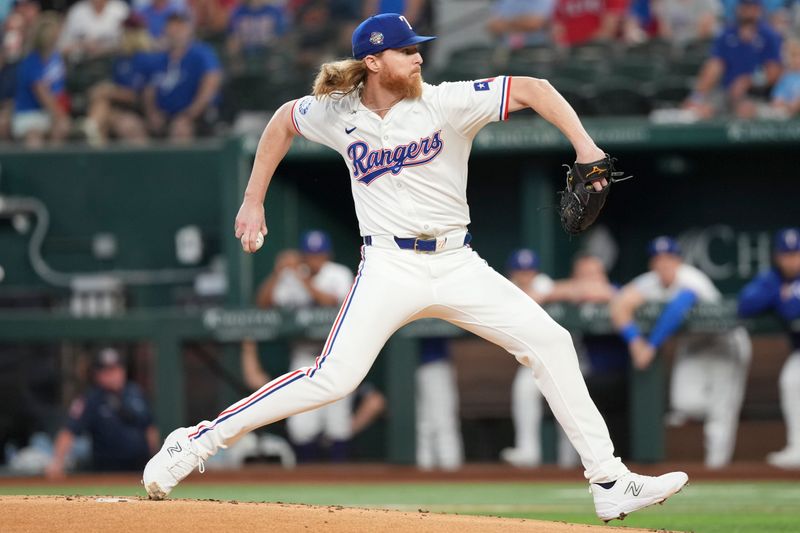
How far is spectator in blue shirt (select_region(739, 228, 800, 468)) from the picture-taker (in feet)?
30.4

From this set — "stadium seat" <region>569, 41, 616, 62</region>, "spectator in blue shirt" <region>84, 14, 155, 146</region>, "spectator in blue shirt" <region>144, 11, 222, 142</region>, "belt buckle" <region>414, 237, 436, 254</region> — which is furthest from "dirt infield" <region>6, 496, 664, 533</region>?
"spectator in blue shirt" <region>84, 14, 155, 146</region>

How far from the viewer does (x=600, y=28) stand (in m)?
11.6

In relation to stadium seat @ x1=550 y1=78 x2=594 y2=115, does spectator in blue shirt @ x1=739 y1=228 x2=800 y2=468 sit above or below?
below

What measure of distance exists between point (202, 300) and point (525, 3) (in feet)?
12.2

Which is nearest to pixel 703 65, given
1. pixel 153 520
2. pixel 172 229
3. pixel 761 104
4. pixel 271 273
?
pixel 761 104

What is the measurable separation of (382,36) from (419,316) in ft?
3.16

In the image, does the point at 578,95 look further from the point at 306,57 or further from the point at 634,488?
the point at 634,488

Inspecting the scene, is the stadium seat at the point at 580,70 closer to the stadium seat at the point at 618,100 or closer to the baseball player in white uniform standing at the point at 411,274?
the stadium seat at the point at 618,100

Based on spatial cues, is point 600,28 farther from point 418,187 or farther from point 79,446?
point 418,187

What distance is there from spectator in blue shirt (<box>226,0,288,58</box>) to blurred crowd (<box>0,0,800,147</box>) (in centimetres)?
1

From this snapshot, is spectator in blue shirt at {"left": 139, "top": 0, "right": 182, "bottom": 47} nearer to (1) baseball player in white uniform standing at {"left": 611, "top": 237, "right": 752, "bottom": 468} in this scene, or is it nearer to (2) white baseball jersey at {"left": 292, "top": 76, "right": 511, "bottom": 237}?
(1) baseball player in white uniform standing at {"left": 611, "top": 237, "right": 752, "bottom": 468}

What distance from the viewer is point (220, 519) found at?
4.39 m

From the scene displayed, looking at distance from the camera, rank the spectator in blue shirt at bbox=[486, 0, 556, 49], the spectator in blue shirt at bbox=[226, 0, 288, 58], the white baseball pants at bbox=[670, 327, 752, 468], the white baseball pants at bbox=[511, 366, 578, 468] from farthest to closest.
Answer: the spectator in blue shirt at bbox=[226, 0, 288, 58]
the spectator in blue shirt at bbox=[486, 0, 556, 49]
the white baseball pants at bbox=[511, 366, 578, 468]
the white baseball pants at bbox=[670, 327, 752, 468]

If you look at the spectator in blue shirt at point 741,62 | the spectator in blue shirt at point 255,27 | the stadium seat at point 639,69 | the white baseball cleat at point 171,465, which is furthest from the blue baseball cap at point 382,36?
the spectator in blue shirt at point 255,27
